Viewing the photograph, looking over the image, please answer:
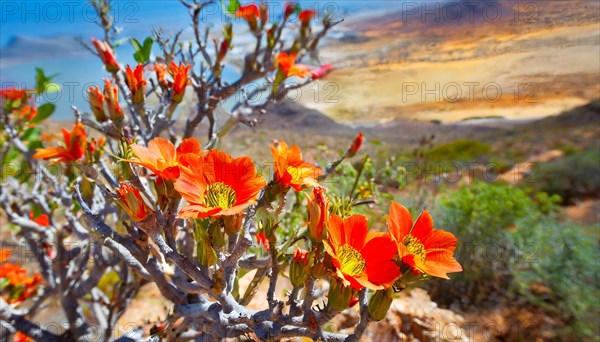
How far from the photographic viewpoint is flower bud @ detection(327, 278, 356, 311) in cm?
71

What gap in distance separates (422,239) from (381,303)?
0.55ft

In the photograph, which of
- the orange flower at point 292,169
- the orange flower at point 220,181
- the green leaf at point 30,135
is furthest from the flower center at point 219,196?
the green leaf at point 30,135

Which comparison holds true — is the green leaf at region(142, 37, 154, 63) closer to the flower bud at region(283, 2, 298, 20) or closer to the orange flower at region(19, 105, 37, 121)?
the flower bud at region(283, 2, 298, 20)

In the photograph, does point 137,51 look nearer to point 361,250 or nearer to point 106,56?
point 106,56

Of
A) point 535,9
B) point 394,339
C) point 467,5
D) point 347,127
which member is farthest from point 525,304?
point 347,127

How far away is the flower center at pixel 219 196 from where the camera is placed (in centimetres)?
74

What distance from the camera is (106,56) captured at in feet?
4.57

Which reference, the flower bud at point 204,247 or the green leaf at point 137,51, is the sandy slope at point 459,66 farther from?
the flower bud at point 204,247

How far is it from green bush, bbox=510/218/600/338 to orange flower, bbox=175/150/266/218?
2650 millimetres

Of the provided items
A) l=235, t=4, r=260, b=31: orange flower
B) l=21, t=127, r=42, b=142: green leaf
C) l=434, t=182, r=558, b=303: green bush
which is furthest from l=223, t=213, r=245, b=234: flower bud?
l=434, t=182, r=558, b=303: green bush

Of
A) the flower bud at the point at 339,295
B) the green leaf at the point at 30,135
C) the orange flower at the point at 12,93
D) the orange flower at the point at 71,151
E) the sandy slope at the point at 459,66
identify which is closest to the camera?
the flower bud at the point at 339,295

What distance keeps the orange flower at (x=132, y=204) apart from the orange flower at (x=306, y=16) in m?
1.56

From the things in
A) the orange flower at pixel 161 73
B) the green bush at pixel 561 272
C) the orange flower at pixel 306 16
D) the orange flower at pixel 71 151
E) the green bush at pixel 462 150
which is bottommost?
the green bush at pixel 462 150

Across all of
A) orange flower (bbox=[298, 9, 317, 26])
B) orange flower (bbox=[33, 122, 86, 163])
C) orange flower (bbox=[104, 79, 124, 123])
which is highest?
orange flower (bbox=[298, 9, 317, 26])
